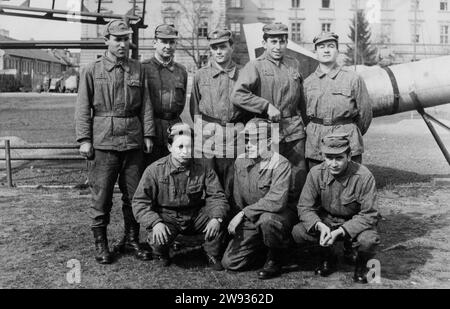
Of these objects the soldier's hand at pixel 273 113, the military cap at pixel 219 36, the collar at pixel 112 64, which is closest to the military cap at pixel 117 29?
the collar at pixel 112 64

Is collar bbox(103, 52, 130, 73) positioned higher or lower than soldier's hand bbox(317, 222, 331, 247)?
higher

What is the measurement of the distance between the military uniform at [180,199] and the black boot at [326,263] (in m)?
0.87

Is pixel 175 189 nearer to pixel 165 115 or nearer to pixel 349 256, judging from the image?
pixel 165 115

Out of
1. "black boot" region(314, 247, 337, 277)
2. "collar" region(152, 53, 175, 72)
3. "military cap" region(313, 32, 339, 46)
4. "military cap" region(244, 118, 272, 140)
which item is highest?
"military cap" region(313, 32, 339, 46)

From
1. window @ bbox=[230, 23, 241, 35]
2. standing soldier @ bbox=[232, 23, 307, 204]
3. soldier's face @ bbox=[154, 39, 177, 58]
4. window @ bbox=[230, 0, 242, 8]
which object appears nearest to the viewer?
standing soldier @ bbox=[232, 23, 307, 204]

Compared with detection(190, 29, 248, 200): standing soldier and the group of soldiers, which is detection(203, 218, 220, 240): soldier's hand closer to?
the group of soldiers

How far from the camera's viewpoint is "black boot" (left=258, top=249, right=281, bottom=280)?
14.4 ft

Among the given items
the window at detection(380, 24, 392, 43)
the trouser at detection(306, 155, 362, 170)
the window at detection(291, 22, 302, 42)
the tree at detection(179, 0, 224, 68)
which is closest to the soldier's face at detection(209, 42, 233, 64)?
the trouser at detection(306, 155, 362, 170)

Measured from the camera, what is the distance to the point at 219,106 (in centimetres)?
518

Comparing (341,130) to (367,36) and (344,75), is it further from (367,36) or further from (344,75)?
(367,36)

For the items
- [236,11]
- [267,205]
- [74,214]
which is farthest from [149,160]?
[236,11]

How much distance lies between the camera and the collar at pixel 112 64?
479cm

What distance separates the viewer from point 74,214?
6.68m

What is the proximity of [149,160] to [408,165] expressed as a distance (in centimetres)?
696
